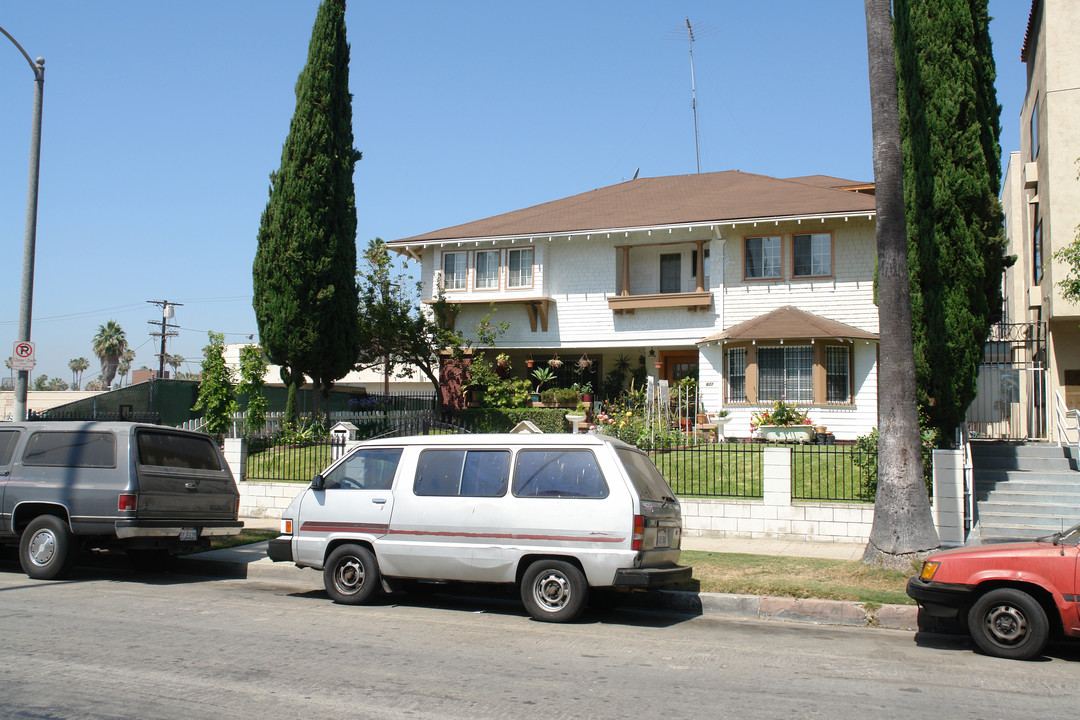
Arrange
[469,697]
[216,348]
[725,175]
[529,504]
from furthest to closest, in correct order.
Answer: [725,175] → [216,348] → [529,504] → [469,697]

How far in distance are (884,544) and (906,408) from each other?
1.67 metres

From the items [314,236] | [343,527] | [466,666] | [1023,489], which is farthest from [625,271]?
[466,666]

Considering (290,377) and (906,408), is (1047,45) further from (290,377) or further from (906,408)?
(290,377)

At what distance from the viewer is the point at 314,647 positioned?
7.21 meters

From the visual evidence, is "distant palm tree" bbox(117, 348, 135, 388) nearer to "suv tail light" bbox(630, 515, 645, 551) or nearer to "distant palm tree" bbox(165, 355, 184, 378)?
"distant palm tree" bbox(165, 355, 184, 378)

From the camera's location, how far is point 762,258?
23922mm

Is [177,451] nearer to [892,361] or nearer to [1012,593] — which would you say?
[892,361]

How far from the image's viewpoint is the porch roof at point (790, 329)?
21.7 meters

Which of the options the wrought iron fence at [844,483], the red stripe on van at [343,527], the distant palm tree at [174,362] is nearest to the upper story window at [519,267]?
the wrought iron fence at [844,483]

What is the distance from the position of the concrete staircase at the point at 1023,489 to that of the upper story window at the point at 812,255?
7.65m

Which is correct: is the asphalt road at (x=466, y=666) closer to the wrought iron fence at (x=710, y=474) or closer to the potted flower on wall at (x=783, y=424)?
the wrought iron fence at (x=710, y=474)

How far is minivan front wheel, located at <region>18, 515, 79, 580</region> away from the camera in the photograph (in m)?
10.6

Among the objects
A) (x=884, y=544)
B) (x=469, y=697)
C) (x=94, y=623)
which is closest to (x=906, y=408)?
(x=884, y=544)

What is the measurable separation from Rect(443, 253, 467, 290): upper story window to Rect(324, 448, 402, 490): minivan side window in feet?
57.0
